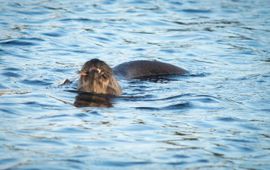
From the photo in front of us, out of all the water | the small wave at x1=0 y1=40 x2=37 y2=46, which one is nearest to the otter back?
the water

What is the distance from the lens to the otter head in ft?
32.8

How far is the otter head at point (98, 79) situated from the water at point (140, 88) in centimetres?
23

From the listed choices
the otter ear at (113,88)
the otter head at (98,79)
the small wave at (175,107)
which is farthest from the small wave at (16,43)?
the small wave at (175,107)

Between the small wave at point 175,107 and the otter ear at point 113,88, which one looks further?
the otter ear at point 113,88

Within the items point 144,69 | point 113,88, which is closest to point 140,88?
point 113,88

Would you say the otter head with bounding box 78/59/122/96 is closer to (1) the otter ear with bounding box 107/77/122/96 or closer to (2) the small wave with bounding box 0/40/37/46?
(1) the otter ear with bounding box 107/77/122/96

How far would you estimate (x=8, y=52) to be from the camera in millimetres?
13180

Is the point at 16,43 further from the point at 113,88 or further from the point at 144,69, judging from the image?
the point at 113,88

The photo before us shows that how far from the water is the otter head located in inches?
9.1

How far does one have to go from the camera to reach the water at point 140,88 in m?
7.66

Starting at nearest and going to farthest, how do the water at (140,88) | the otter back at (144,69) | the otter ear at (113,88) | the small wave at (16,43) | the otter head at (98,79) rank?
the water at (140,88), the otter head at (98,79), the otter ear at (113,88), the otter back at (144,69), the small wave at (16,43)

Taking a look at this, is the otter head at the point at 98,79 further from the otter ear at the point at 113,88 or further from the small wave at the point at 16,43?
the small wave at the point at 16,43

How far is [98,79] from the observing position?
10.2 m

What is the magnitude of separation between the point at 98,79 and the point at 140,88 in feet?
3.35
